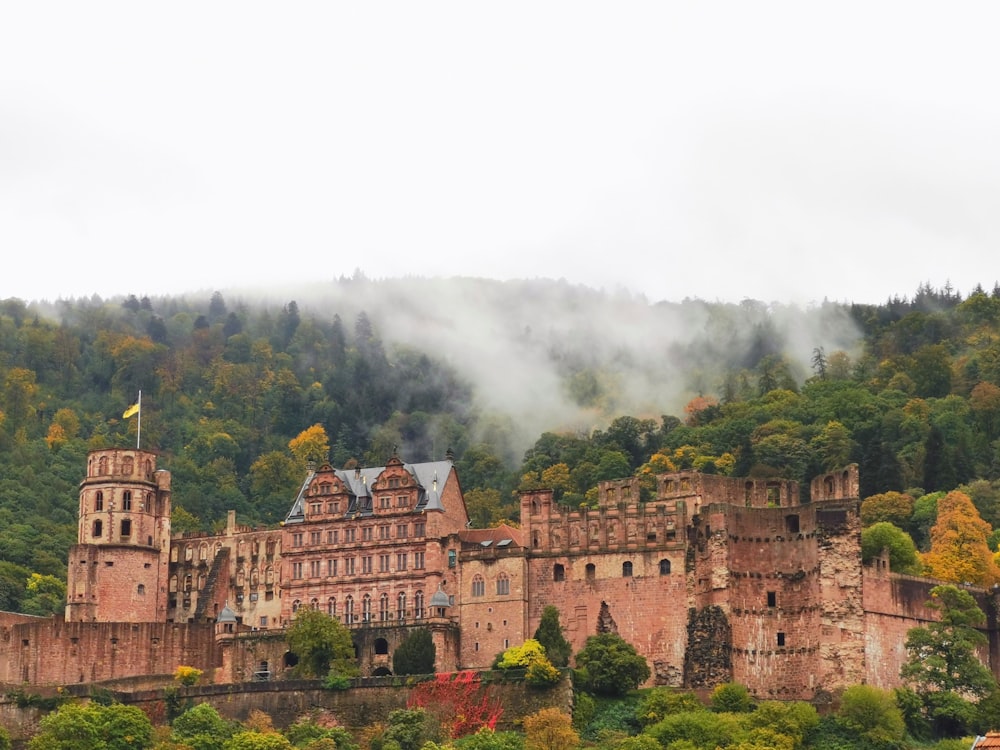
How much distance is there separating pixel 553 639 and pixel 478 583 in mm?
6375

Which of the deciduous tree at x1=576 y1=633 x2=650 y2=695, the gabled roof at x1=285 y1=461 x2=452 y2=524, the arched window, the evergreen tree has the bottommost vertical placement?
the deciduous tree at x1=576 y1=633 x2=650 y2=695

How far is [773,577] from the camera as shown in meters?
101

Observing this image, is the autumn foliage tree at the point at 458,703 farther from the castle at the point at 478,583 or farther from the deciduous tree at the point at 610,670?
the deciduous tree at the point at 610,670

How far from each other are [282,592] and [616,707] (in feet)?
75.9

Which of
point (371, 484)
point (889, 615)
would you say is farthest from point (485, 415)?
point (889, 615)

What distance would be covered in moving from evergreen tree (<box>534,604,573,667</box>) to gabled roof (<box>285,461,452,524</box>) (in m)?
10.2

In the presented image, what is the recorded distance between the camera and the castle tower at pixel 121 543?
373 feet

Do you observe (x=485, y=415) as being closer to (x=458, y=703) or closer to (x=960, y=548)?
(x=960, y=548)

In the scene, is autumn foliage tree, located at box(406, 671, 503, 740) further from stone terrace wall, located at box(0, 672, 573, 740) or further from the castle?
the castle

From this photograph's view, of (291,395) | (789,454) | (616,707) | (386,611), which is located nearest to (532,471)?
(789,454)

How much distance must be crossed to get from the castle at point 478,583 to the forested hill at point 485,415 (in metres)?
23.2

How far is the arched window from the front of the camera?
10931 cm

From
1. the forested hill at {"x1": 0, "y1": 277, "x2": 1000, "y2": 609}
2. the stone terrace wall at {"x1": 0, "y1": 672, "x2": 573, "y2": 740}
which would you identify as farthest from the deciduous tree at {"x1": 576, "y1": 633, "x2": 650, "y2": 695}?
the forested hill at {"x1": 0, "y1": 277, "x2": 1000, "y2": 609}

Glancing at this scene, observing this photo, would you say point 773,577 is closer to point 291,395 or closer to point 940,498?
point 940,498
